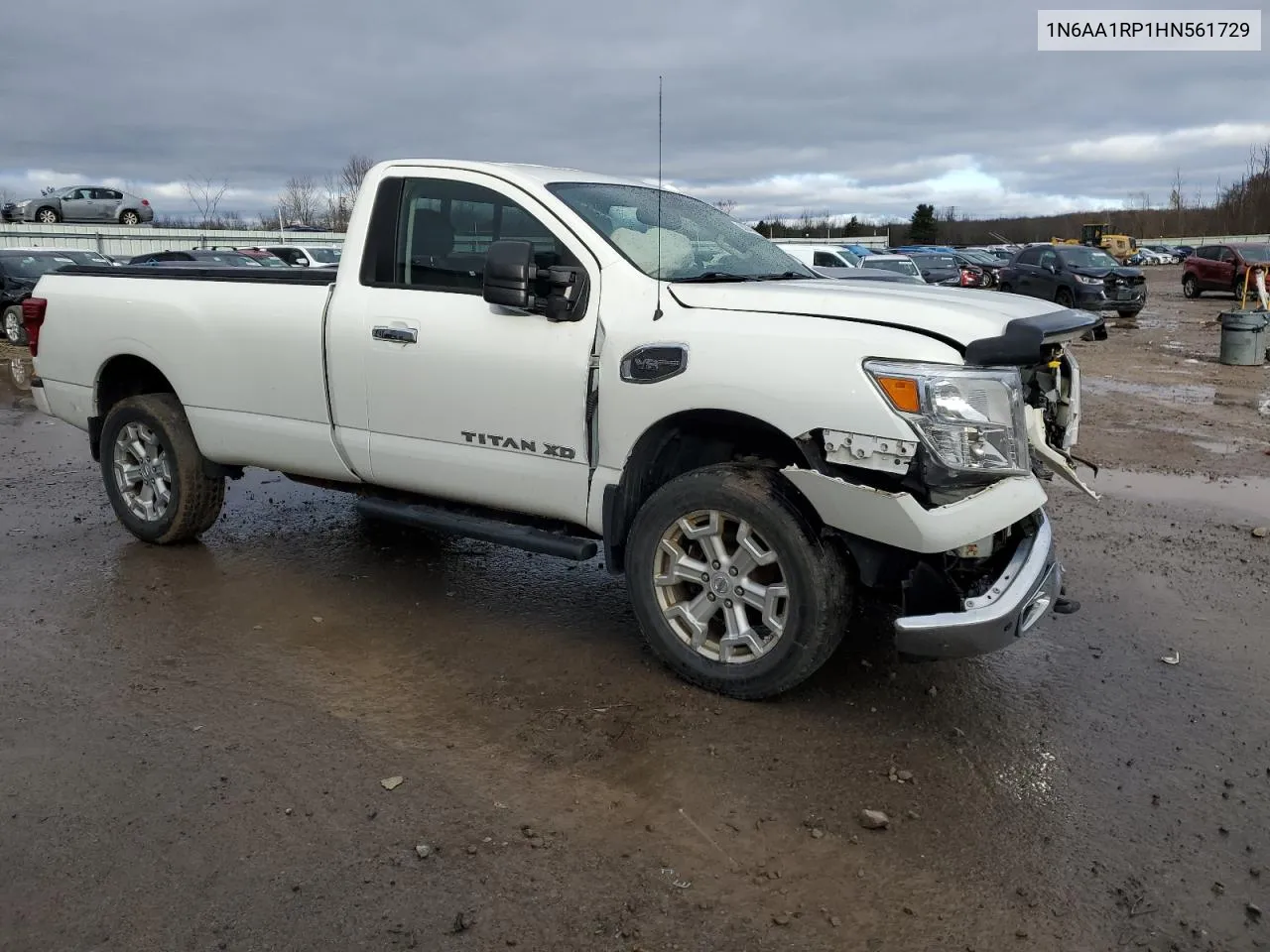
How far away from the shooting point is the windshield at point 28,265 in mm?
18422

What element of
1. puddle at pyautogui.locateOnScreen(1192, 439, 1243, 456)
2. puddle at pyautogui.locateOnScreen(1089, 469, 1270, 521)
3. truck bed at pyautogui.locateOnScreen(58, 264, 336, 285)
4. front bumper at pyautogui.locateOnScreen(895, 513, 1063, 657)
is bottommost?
puddle at pyautogui.locateOnScreen(1089, 469, 1270, 521)

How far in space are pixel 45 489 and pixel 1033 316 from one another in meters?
6.87

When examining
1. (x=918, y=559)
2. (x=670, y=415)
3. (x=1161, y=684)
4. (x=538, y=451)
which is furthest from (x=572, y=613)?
(x=1161, y=684)

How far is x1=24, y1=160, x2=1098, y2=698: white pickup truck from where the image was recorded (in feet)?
11.8

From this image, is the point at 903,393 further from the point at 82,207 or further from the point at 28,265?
the point at 82,207

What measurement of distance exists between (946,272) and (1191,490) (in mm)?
24401

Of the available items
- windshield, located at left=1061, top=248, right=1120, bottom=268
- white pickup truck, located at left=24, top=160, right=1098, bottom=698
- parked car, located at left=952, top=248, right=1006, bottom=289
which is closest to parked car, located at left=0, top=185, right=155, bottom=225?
parked car, located at left=952, top=248, right=1006, bottom=289

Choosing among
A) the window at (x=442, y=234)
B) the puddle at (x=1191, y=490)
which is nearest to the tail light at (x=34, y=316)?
the window at (x=442, y=234)

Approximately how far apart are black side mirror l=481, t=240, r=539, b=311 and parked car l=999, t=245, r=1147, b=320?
21646mm

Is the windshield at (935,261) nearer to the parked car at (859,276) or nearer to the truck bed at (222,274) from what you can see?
the parked car at (859,276)

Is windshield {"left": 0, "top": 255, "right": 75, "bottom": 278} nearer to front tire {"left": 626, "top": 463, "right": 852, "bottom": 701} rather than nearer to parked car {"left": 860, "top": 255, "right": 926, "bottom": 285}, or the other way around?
parked car {"left": 860, "top": 255, "right": 926, "bottom": 285}

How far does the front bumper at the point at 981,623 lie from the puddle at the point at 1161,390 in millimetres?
9693

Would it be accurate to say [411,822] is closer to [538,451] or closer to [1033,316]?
[538,451]

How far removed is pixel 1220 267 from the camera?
31.0 m
